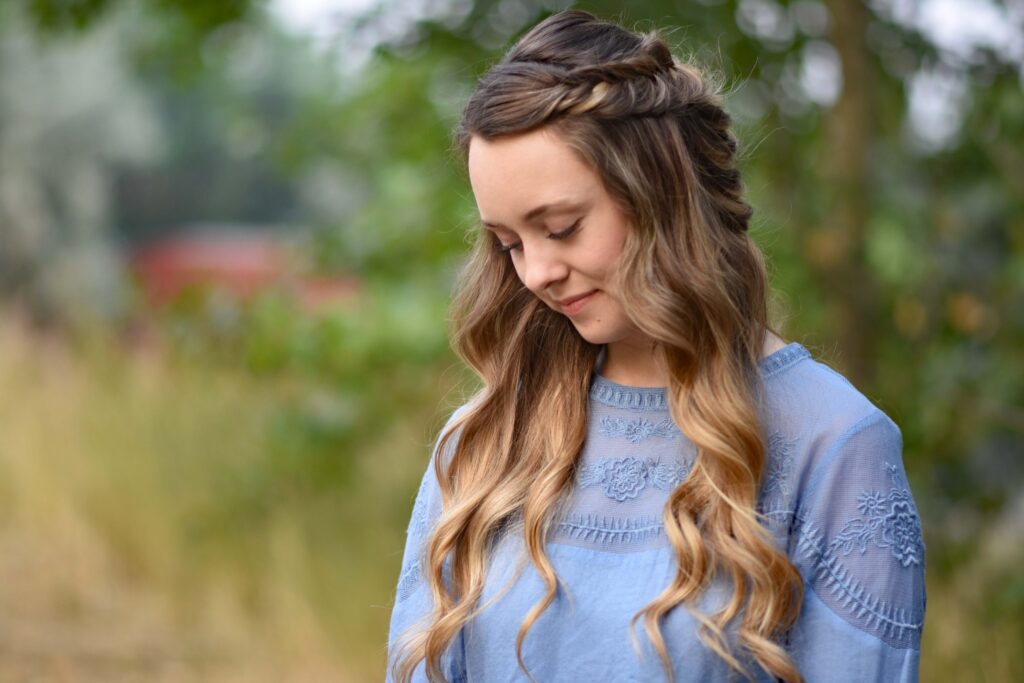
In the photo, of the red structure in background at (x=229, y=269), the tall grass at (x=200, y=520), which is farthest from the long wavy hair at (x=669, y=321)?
the red structure in background at (x=229, y=269)

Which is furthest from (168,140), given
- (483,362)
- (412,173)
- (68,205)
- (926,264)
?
(483,362)

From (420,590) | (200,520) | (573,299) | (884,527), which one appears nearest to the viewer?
(884,527)

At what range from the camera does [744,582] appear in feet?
5.29

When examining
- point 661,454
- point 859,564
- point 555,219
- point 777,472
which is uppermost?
point 555,219

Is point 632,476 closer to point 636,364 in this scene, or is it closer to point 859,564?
point 636,364

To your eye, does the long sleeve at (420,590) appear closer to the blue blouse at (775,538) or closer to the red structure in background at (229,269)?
the blue blouse at (775,538)

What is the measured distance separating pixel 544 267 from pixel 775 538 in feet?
1.54

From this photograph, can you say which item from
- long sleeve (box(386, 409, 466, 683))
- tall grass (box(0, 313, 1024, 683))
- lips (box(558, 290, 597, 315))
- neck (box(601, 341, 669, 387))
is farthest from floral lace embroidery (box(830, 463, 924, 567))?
tall grass (box(0, 313, 1024, 683))

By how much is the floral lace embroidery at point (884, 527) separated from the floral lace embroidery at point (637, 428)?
29 centimetres

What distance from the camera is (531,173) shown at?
1.62 metres

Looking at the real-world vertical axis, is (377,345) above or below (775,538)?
above

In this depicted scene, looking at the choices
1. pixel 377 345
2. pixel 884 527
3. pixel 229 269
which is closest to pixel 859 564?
pixel 884 527

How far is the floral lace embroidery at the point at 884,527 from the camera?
1596 millimetres

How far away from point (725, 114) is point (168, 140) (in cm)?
1397
